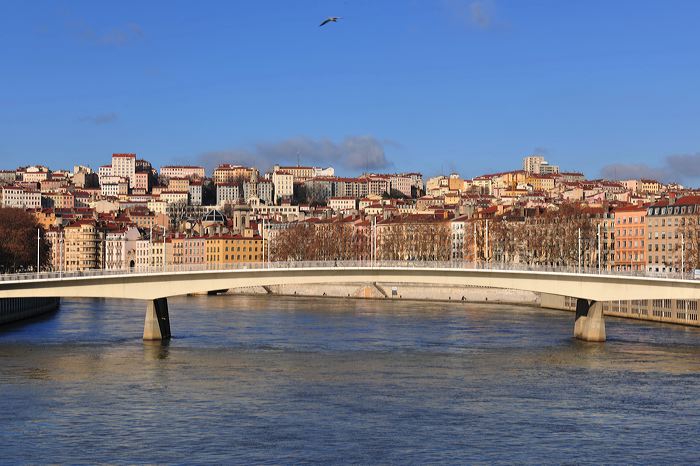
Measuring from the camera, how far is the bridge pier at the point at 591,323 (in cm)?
4997

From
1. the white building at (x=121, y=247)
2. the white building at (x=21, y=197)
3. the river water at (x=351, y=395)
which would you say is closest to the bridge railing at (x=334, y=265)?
the river water at (x=351, y=395)

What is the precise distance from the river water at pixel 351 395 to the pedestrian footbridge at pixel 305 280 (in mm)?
1638

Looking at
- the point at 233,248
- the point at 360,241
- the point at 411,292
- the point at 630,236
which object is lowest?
the point at 411,292

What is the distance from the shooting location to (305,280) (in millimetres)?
51875

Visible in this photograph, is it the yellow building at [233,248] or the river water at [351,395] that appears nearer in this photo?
the river water at [351,395]

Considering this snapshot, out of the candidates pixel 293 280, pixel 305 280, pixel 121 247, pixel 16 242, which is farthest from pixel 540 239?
pixel 121 247

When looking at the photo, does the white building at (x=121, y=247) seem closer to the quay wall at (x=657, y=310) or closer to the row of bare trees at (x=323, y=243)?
the row of bare trees at (x=323, y=243)

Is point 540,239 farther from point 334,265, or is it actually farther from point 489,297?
point 334,265

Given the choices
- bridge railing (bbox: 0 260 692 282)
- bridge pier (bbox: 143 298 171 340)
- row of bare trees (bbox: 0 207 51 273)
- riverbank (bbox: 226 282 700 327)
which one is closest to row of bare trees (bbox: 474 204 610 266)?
riverbank (bbox: 226 282 700 327)

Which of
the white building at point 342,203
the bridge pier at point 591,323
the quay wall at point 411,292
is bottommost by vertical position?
the bridge pier at point 591,323

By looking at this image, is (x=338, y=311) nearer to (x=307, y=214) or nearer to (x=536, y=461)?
(x=536, y=461)

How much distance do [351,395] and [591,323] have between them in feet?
54.9

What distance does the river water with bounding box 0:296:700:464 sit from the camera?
28.8 meters

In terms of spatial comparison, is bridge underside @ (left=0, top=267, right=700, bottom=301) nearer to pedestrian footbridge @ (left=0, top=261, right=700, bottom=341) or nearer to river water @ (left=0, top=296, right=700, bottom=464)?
pedestrian footbridge @ (left=0, top=261, right=700, bottom=341)
